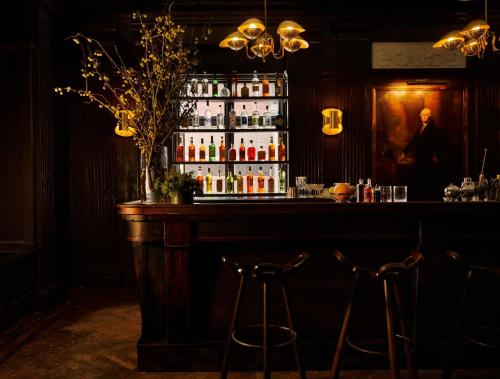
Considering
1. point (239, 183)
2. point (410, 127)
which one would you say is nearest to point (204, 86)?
point (239, 183)

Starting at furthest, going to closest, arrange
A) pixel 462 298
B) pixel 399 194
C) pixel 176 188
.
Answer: pixel 399 194 → pixel 176 188 → pixel 462 298

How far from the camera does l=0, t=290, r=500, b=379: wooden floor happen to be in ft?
9.70

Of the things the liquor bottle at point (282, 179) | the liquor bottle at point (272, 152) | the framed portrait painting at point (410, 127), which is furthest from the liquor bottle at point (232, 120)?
the framed portrait painting at point (410, 127)

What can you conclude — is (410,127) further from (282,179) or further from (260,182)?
(260,182)

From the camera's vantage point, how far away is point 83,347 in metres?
3.47

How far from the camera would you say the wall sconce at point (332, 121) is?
543 cm

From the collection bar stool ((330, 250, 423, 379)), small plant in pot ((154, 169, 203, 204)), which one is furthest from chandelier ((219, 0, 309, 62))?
bar stool ((330, 250, 423, 379))

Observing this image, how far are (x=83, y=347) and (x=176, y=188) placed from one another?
1.62 m

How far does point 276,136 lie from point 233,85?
889 mm

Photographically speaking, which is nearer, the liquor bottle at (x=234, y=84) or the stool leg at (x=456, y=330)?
the stool leg at (x=456, y=330)

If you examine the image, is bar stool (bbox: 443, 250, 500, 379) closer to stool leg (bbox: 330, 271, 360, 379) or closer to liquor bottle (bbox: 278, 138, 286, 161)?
stool leg (bbox: 330, 271, 360, 379)

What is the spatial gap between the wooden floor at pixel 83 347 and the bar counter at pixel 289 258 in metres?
0.14

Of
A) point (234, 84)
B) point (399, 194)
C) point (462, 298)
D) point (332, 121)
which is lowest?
point (462, 298)

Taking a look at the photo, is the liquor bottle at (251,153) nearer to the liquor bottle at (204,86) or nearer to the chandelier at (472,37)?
the liquor bottle at (204,86)
